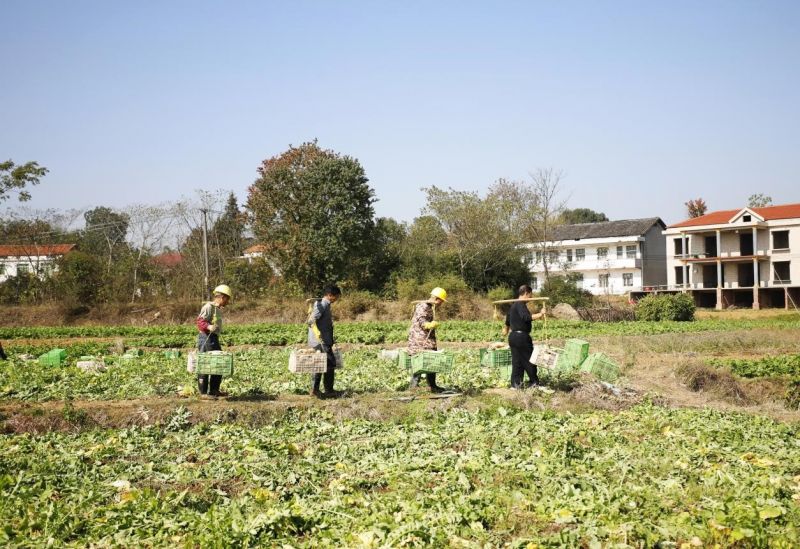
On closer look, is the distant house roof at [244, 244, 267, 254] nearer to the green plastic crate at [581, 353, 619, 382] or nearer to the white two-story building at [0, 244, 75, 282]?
the white two-story building at [0, 244, 75, 282]

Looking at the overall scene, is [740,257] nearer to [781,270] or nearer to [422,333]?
[781,270]

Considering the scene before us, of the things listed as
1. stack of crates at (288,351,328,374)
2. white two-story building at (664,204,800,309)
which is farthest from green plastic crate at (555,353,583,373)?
white two-story building at (664,204,800,309)

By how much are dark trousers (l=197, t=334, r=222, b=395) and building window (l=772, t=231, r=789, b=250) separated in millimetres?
47901

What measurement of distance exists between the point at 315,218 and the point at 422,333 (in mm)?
27882

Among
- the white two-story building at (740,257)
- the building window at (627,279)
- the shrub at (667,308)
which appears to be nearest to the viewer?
the shrub at (667,308)

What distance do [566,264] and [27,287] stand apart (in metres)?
40.6

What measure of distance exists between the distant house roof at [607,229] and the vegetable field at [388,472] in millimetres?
51427

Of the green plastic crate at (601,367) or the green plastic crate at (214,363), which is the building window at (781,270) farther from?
the green plastic crate at (214,363)

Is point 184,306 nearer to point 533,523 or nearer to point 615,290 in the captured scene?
point 533,523

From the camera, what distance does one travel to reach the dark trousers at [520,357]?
42.5 ft

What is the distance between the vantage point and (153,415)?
36.0ft

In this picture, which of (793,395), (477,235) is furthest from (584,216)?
(793,395)

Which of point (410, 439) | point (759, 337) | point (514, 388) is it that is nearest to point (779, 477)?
point (410, 439)

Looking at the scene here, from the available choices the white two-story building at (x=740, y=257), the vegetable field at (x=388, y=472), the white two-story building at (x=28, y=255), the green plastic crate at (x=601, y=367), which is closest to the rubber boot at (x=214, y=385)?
the vegetable field at (x=388, y=472)
